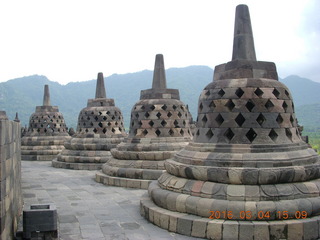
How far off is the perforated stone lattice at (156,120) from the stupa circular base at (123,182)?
1.57m

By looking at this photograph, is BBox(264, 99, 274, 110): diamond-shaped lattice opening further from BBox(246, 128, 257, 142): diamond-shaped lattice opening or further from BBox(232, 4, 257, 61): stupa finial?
BBox(232, 4, 257, 61): stupa finial

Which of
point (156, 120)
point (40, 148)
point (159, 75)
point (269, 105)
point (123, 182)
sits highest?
point (159, 75)

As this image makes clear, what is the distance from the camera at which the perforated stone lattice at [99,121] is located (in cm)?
1557

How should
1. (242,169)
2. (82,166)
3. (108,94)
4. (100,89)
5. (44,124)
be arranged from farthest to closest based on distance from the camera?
(108,94), (44,124), (100,89), (82,166), (242,169)

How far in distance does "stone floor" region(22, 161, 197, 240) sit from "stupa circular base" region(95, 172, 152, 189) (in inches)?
10.2

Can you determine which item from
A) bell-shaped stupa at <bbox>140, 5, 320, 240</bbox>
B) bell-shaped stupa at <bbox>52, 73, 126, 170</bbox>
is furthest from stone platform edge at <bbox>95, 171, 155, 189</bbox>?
bell-shaped stupa at <bbox>52, 73, 126, 170</bbox>

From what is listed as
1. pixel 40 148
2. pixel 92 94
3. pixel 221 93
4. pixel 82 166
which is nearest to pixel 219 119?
pixel 221 93

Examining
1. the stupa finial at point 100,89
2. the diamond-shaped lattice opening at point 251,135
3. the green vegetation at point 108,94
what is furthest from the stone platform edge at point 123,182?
the green vegetation at point 108,94

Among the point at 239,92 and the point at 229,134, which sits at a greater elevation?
the point at 239,92

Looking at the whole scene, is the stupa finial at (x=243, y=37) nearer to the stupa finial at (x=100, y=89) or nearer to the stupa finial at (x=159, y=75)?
the stupa finial at (x=159, y=75)

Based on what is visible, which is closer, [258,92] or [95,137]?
[258,92]

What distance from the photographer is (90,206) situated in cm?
820

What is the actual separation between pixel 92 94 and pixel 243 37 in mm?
163038

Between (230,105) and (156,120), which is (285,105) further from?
(156,120)
